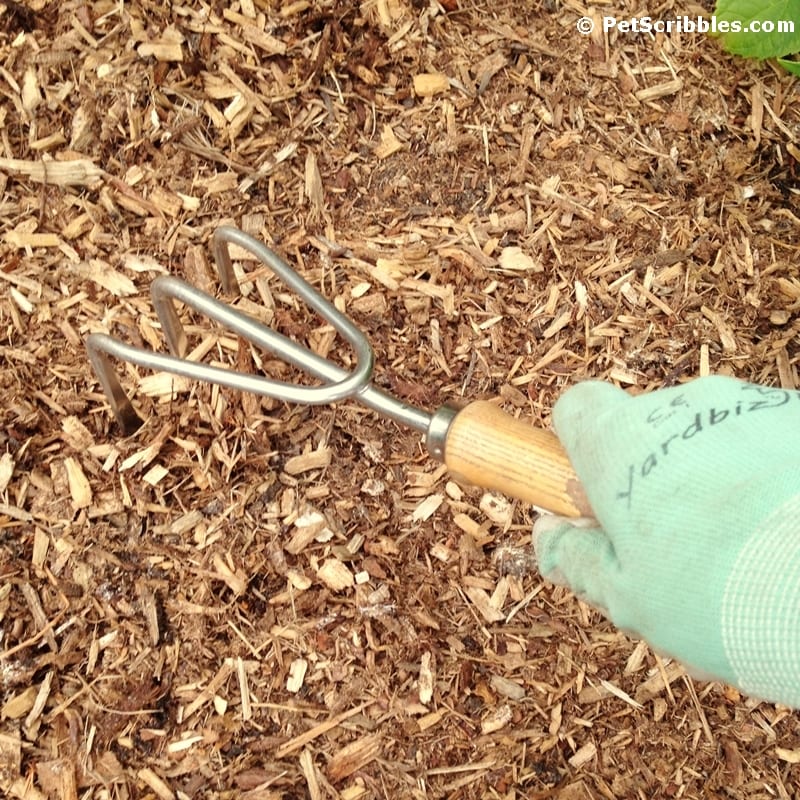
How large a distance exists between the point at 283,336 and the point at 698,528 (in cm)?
58

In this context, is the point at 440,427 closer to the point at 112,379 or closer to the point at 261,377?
the point at 261,377

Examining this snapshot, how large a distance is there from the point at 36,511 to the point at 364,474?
51cm

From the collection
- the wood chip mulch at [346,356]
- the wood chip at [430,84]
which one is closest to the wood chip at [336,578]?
the wood chip mulch at [346,356]

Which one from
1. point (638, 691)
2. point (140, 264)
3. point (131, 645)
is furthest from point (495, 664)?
point (140, 264)

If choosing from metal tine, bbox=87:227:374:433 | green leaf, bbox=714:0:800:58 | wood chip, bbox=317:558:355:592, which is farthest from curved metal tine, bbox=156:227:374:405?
green leaf, bbox=714:0:800:58

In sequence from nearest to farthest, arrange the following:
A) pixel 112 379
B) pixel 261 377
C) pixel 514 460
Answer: pixel 514 460 → pixel 261 377 → pixel 112 379

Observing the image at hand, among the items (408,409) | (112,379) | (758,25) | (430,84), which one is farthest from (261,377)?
(758,25)

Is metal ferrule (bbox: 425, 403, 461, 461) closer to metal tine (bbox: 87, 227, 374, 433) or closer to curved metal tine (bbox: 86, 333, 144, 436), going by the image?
metal tine (bbox: 87, 227, 374, 433)

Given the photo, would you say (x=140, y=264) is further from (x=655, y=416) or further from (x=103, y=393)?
(x=655, y=416)

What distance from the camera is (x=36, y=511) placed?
4.41ft

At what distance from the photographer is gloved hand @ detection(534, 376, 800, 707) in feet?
2.48

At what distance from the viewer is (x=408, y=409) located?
1041mm

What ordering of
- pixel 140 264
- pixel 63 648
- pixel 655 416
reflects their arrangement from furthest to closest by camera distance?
pixel 140 264 < pixel 63 648 < pixel 655 416

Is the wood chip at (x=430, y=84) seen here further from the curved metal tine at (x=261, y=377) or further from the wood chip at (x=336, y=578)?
the wood chip at (x=336, y=578)
